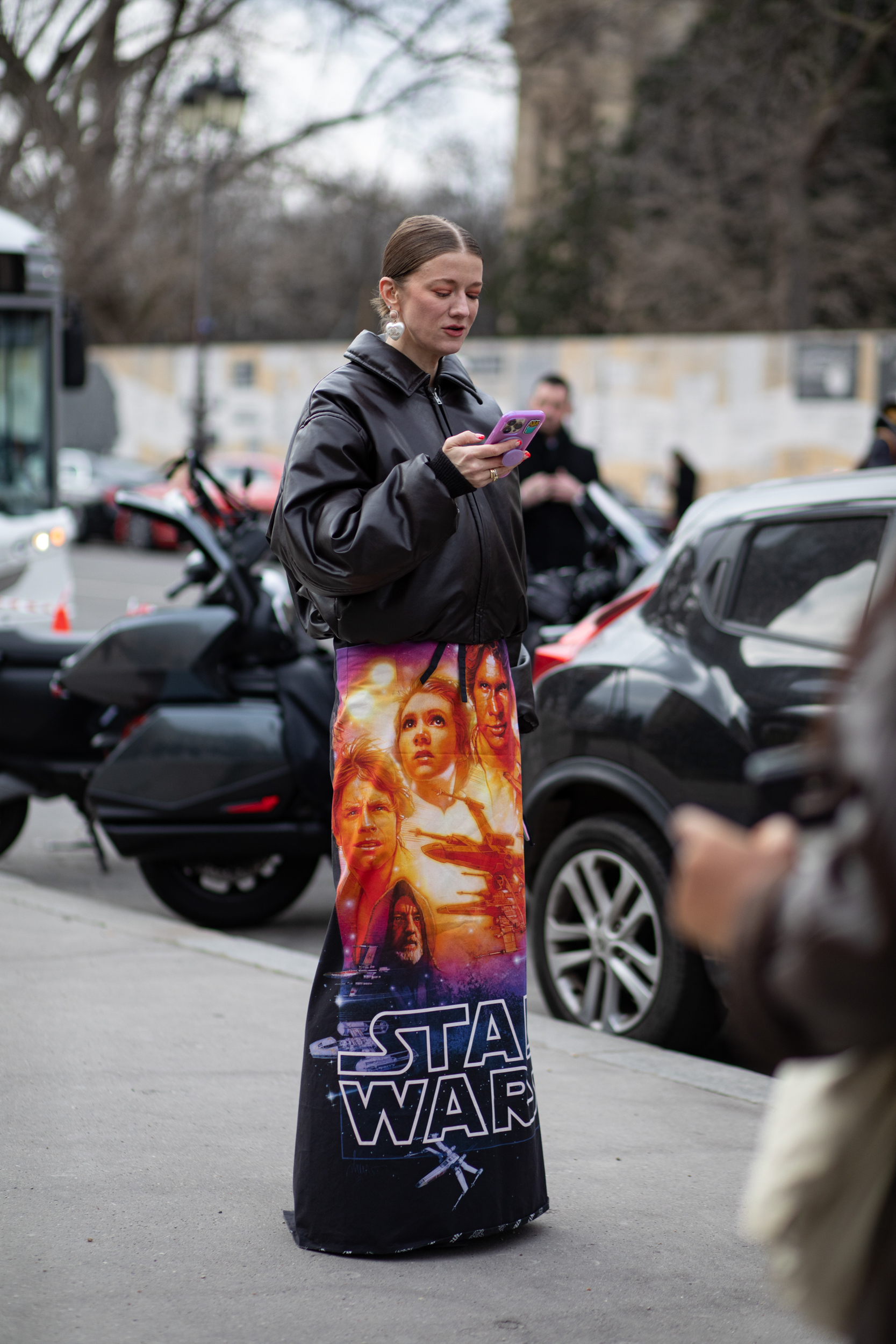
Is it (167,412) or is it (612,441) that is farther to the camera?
(167,412)

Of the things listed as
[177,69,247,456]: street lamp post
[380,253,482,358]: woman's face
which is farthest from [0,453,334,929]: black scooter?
[177,69,247,456]: street lamp post

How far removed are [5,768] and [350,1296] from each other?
442 centimetres

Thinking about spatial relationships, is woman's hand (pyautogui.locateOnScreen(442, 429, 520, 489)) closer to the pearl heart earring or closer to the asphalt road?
the pearl heart earring

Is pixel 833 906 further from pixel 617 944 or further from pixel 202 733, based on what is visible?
pixel 202 733

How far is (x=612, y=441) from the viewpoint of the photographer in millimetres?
27922

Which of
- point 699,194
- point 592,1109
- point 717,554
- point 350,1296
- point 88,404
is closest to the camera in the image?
point 350,1296

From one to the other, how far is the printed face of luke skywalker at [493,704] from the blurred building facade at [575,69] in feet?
77.6

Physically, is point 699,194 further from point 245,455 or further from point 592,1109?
point 592,1109

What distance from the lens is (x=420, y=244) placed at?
3.12 m

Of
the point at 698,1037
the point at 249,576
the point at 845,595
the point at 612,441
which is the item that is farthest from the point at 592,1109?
the point at 612,441

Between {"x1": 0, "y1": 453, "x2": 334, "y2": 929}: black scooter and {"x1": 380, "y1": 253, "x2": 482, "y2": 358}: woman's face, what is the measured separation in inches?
124

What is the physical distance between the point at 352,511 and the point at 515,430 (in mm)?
329

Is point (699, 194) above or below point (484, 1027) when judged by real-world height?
above

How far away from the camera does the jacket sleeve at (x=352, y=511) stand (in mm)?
2961
